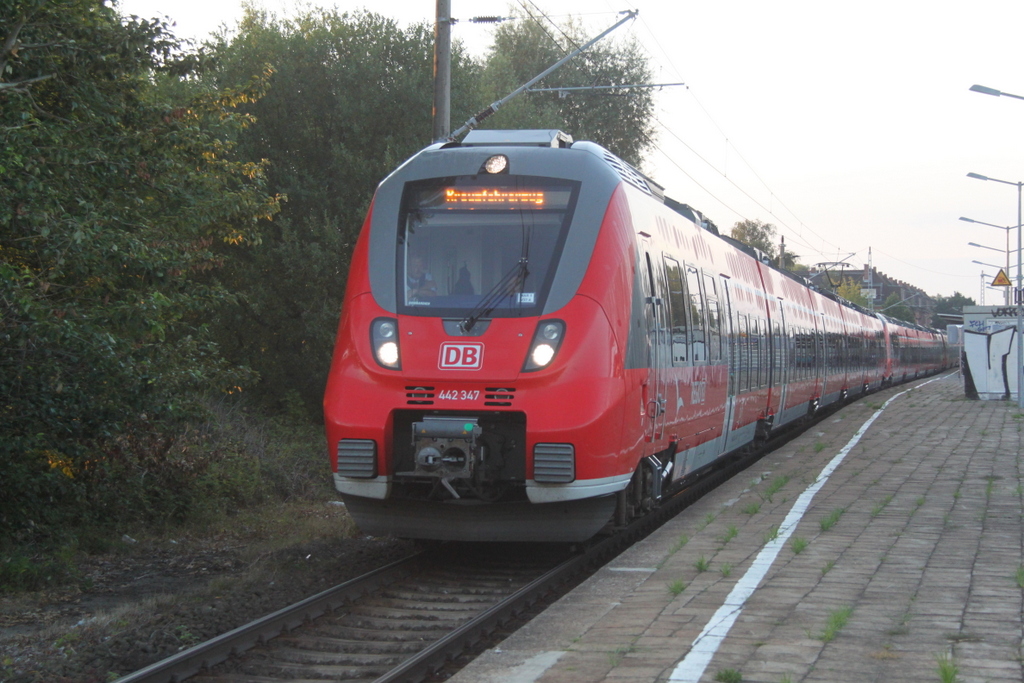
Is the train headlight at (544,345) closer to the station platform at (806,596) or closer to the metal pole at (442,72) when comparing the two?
the station platform at (806,596)

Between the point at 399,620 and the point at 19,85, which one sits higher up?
the point at 19,85

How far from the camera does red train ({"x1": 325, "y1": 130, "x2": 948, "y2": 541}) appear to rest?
825cm

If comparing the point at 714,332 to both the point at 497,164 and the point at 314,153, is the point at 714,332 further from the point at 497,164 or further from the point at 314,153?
the point at 314,153

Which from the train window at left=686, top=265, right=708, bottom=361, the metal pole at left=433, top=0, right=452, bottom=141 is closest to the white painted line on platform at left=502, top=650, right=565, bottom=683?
the train window at left=686, top=265, right=708, bottom=361

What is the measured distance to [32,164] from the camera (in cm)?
888

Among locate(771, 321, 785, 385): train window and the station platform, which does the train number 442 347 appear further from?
locate(771, 321, 785, 385): train window

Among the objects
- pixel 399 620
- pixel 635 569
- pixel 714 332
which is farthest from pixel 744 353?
pixel 399 620

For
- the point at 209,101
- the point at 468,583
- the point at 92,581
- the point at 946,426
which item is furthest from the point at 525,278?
the point at 946,426

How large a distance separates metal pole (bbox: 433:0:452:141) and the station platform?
594cm

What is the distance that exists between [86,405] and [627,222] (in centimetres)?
524

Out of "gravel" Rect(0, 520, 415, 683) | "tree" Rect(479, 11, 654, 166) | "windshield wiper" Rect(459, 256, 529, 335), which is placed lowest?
"gravel" Rect(0, 520, 415, 683)

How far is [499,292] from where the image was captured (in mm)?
8672

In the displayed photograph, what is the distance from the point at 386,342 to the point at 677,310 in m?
3.58

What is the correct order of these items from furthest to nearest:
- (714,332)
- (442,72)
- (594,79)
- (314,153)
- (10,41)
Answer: (594,79) → (314,153) → (442,72) → (714,332) → (10,41)
